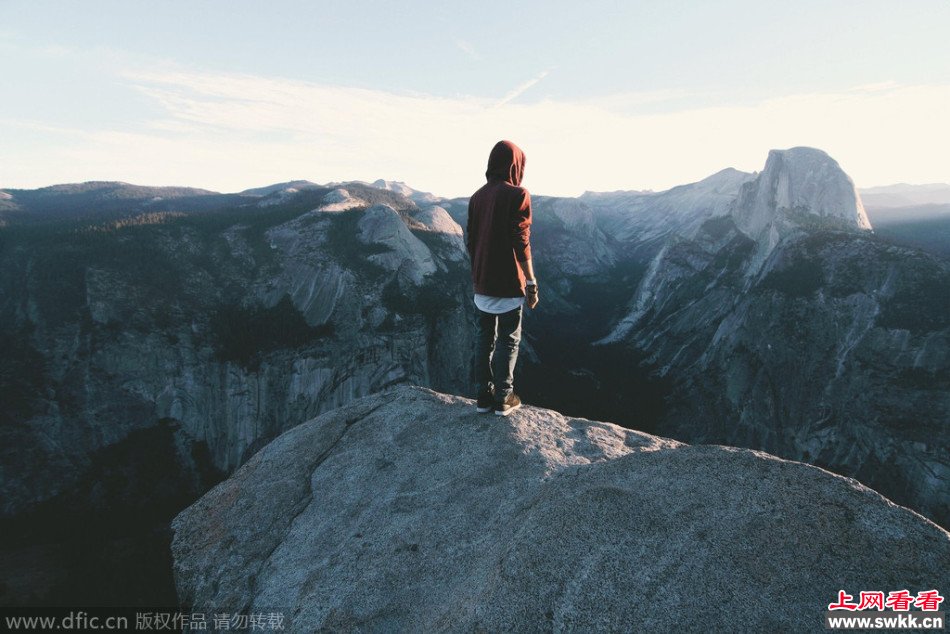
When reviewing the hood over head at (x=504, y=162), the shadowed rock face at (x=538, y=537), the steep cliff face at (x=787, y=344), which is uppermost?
the hood over head at (x=504, y=162)

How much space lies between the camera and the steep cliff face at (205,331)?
33031mm

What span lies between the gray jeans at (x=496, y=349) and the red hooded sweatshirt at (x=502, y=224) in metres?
0.48

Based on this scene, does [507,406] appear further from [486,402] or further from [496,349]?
[496,349]

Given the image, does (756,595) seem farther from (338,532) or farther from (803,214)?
(803,214)

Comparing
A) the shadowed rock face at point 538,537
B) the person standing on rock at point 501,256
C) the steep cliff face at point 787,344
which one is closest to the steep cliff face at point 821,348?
the steep cliff face at point 787,344

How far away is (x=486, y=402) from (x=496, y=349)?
3.52ft

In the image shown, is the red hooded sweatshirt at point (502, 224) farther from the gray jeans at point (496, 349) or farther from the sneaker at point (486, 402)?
the sneaker at point (486, 402)

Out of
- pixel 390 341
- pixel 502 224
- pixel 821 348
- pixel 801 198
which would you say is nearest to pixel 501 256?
pixel 502 224

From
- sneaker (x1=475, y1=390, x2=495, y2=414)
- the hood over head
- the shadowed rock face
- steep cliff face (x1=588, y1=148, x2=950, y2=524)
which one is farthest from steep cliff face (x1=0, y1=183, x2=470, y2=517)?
the hood over head

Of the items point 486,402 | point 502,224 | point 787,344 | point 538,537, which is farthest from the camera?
point 787,344

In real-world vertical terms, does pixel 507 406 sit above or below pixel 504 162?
below

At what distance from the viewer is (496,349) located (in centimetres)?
725

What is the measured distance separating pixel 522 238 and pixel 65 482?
40941 mm

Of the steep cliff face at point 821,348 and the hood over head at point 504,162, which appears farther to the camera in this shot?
the steep cliff face at point 821,348
